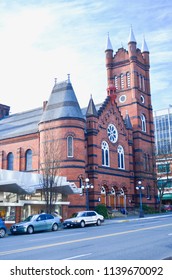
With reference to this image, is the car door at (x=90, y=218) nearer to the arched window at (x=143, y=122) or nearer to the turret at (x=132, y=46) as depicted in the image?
the arched window at (x=143, y=122)

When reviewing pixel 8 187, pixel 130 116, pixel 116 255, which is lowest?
pixel 116 255

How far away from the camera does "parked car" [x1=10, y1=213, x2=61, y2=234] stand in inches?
967

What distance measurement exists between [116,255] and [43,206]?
23.8m

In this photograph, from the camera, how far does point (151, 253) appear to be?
11.5m

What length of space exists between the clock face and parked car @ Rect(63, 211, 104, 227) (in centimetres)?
1885

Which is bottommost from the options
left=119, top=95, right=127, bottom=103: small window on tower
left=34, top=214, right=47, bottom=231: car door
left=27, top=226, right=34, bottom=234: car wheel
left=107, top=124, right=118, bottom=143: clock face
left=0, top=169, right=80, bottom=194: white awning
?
left=27, top=226, right=34, bottom=234: car wheel

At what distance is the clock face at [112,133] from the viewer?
47906mm

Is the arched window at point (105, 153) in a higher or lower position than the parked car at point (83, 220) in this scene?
higher

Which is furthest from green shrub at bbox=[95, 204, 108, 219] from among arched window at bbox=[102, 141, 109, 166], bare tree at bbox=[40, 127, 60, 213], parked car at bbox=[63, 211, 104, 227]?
parked car at bbox=[63, 211, 104, 227]

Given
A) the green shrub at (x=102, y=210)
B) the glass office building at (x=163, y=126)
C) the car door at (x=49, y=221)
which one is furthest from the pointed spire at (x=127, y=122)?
the glass office building at (x=163, y=126)

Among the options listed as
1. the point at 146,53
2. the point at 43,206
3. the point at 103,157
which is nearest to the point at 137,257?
the point at 43,206

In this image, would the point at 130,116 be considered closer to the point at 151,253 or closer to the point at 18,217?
the point at 18,217

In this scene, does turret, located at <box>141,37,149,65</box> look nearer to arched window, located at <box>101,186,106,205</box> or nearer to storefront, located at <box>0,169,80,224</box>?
arched window, located at <box>101,186,106,205</box>

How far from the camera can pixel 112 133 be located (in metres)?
48.7
